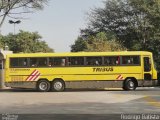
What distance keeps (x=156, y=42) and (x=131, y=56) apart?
2897cm

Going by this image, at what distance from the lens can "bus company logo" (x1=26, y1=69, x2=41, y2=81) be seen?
111 feet

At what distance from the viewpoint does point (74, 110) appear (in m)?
19.3

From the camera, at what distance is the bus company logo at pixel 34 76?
3391 centimetres

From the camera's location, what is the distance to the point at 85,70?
33.9 metres

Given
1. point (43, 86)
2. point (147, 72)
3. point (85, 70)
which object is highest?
point (85, 70)

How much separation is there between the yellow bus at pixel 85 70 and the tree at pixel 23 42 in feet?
222

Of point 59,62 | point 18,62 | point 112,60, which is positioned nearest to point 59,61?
point 59,62

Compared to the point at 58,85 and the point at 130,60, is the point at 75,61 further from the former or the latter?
the point at 130,60

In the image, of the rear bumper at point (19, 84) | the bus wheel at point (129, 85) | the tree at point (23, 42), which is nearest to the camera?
the rear bumper at point (19, 84)

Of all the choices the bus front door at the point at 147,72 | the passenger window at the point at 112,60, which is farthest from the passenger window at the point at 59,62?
the bus front door at the point at 147,72

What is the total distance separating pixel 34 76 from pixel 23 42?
238ft

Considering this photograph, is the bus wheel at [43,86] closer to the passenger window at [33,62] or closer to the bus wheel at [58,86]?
the bus wheel at [58,86]

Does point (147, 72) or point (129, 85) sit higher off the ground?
point (147, 72)

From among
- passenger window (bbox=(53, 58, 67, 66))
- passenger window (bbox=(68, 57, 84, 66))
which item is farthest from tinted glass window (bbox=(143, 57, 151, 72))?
passenger window (bbox=(53, 58, 67, 66))
